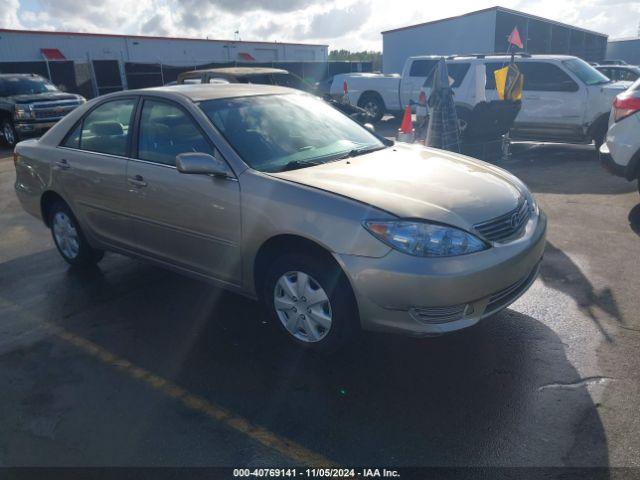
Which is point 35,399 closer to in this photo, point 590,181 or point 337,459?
point 337,459

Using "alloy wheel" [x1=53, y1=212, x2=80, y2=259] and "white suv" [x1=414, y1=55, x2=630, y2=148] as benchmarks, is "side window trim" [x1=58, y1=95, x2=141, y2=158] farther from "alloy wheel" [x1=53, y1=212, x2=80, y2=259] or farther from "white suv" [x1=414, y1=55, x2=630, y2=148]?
"white suv" [x1=414, y1=55, x2=630, y2=148]

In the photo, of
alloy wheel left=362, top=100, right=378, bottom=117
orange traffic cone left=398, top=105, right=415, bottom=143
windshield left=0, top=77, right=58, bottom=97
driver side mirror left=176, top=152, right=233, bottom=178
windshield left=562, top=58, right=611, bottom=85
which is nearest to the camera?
driver side mirror left=176, top=152, right=233, bottom=178

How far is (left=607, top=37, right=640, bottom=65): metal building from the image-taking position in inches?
1645

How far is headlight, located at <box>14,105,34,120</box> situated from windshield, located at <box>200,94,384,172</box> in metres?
11.7

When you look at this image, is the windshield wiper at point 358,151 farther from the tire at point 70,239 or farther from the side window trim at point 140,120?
the tire at point 70,239

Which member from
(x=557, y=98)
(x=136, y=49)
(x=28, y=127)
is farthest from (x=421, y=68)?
(x=136, y=49)

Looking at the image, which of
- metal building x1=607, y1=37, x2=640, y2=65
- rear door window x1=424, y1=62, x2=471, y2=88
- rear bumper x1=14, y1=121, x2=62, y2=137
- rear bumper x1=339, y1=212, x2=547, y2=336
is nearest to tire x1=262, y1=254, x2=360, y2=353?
rear bumper x1=339, y1=212, x2=547, y2=336

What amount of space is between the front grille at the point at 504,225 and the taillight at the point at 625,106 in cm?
353

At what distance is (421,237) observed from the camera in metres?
3.01

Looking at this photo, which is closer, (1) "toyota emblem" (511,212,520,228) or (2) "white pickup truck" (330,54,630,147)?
(1) "toyota emblem" (511,212,520,228)

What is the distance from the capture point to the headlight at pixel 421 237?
300cm

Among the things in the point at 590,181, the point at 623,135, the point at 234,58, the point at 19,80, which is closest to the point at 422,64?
the point at 590,181

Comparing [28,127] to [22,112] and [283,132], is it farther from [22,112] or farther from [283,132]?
[283,132]

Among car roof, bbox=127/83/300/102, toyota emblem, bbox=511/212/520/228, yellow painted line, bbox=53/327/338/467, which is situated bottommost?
yellow painted line, bbox=53/327/338/467
